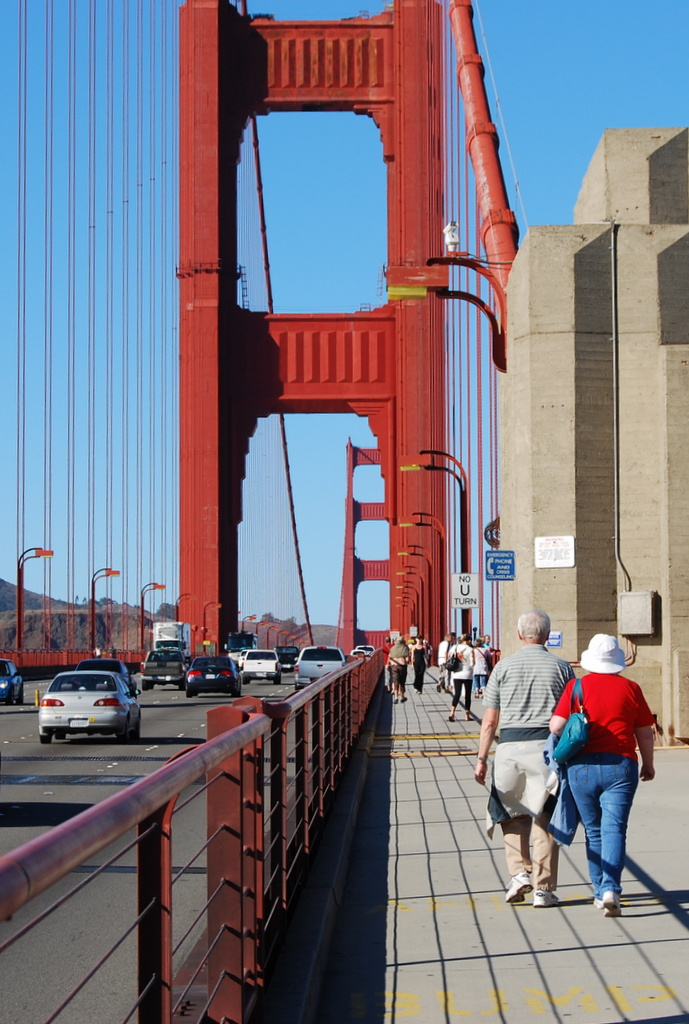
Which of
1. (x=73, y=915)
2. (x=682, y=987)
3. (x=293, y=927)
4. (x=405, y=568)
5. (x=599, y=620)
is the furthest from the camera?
(x=405, y=568)

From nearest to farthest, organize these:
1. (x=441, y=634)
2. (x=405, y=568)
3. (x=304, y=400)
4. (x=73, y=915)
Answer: (x=73, y=915) → (x=441, y=634) → (x=304, y=400) → (x=405, y=568)

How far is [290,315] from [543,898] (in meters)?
57.8

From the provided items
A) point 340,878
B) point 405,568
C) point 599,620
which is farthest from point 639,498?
point 405,568

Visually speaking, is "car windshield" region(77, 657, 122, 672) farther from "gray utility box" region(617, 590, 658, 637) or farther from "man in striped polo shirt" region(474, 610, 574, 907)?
"man in striped polo shirt" region(474, 610, 574, 907)

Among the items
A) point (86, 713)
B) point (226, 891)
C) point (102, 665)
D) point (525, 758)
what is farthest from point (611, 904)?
point (102, 665)

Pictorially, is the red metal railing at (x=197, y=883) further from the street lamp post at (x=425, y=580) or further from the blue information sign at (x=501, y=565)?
the street lamp post at (x=425, y=580)

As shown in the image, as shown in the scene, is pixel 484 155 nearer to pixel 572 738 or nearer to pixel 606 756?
pixel 606 756

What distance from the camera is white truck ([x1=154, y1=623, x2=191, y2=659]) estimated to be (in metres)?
74.3

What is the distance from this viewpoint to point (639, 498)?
17312mm

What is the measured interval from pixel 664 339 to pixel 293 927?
12201 mm

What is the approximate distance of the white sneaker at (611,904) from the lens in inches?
278

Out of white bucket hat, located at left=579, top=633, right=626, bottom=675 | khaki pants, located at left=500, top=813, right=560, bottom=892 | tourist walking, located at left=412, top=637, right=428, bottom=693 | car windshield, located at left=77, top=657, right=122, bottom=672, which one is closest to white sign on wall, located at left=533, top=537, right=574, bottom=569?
khaki pants, located at left=500, top=813, right=560, bottom=892

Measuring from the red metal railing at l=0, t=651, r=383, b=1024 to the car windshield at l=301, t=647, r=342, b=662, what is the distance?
39.5 m

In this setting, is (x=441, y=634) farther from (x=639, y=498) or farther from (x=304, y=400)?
(x=639, y=498)
